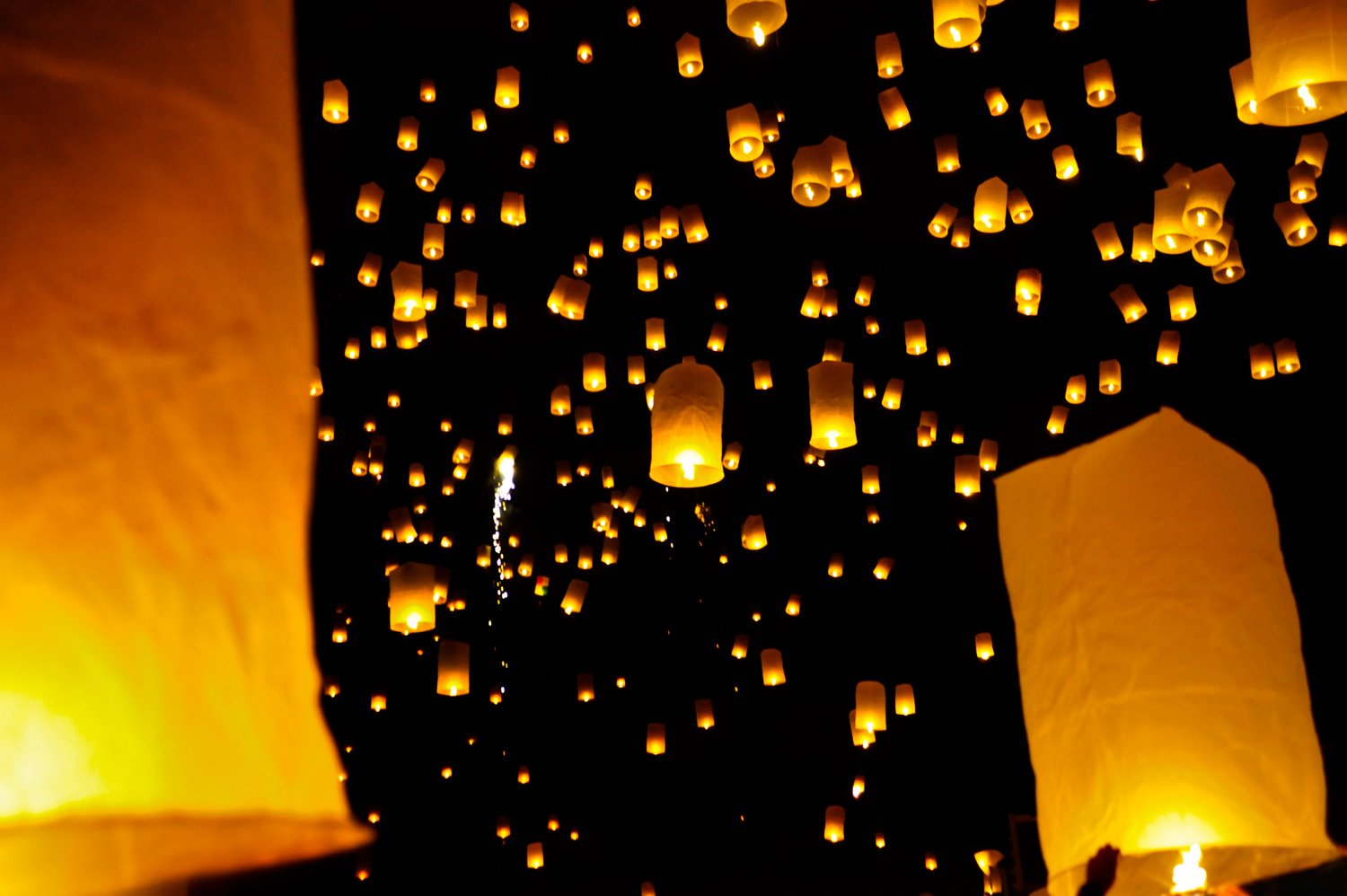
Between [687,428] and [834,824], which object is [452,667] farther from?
[687,428]

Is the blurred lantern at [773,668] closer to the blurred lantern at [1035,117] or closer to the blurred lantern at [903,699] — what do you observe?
the blurred lantern at [903,699]

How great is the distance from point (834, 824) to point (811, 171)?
258 inches

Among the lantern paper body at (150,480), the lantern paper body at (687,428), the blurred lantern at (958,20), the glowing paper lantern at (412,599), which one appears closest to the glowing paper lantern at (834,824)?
the glowing paper lantern at (412,599)

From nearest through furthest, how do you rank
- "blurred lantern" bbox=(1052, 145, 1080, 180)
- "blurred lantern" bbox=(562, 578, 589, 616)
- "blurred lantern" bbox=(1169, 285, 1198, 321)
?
"blurred lantern" bbox=(1169, 285, 1198, 321) → "blurred lantern" bbox=(1052, 145, 1080, 180) → "blurred lantern" bbox=(562, 578, 589, 616)

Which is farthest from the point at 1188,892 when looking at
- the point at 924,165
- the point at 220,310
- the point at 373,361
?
the point at 373,361

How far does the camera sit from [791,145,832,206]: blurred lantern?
5535mm

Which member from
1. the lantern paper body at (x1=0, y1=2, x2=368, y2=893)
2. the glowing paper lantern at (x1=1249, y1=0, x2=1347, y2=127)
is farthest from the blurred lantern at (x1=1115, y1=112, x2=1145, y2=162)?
the lantern paper body at (x1=0, y1=2, x2=368, y2=893)

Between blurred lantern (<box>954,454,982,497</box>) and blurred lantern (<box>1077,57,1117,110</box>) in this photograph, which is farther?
blurred lantern (<box>954,454,982,497</box>)

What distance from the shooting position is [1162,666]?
189cm

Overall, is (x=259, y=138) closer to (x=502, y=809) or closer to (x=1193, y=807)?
(x=1193, y=807)

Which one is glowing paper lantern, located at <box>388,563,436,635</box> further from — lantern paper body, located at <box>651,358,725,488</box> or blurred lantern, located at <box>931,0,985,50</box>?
blurred lantern, located at <box>931,0,985,50</box>

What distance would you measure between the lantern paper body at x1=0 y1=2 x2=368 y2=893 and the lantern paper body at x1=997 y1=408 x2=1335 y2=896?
1697 mm

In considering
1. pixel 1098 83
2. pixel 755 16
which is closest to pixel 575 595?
pixel 1098 83

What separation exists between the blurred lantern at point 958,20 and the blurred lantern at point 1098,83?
2335mm
